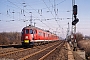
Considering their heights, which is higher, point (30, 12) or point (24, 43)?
point (30, 12)

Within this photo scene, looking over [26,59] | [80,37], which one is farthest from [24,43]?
[80,37]

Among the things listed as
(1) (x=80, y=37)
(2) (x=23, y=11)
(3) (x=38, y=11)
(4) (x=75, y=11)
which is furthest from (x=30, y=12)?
(1) (x=80, y=37)

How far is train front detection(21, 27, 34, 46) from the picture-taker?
29.9 m

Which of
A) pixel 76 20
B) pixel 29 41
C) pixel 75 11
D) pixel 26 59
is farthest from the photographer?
pixel 29 41

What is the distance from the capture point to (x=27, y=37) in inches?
1187

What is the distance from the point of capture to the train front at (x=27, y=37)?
98.2 ft

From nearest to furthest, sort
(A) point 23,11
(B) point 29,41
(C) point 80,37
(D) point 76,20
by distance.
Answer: (D) point 76,20 → (B) point 29,41 → (A) point 23,11 → (C) point 80,37

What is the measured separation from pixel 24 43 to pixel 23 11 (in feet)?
22.1

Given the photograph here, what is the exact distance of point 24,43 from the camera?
30.0 metres

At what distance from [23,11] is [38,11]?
4.29 meters

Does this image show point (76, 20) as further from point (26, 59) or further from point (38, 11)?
point (38, 11)

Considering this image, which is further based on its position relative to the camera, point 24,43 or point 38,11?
point 38,11

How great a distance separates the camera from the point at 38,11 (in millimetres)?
37438

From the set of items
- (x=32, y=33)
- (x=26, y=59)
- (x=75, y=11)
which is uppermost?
(x=75, y=11)
